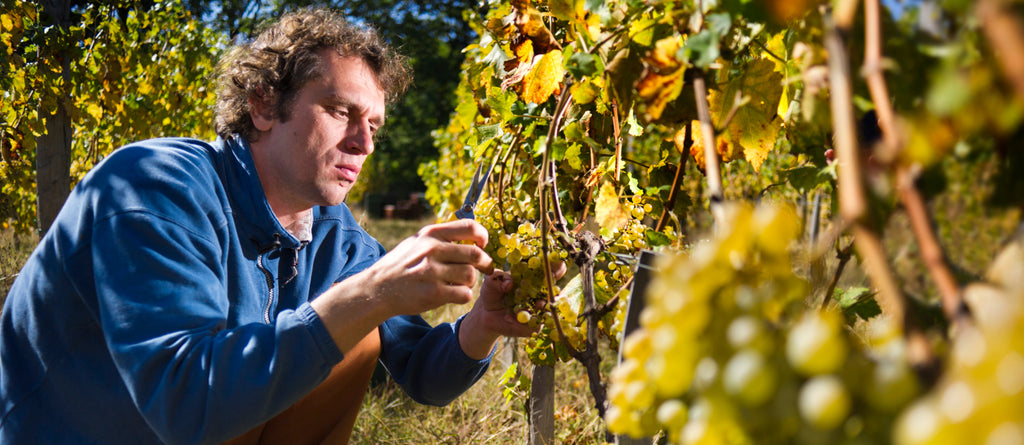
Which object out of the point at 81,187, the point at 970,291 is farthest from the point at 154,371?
the point at 970,291

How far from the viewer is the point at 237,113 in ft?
6.65

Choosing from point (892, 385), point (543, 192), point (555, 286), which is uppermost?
point (892, 385)

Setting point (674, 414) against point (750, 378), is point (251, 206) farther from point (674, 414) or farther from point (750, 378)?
point (750, 378)

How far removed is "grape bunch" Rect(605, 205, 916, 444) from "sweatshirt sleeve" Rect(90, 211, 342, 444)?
0.93m

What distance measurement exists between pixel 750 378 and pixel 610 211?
95 cm

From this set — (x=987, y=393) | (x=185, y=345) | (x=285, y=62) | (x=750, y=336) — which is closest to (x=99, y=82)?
(x=285, y=62)

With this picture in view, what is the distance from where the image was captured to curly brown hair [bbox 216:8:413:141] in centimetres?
192

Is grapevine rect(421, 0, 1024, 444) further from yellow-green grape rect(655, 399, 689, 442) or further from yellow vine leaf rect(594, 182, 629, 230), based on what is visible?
yellow vine leaf rect(594, 182, 629, 230)

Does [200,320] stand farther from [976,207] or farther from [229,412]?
[976,207]

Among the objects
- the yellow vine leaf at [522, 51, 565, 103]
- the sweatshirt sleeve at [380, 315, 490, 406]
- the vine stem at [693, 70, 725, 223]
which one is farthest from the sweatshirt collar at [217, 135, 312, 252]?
the vine stem at [693, 70, 725, 223]

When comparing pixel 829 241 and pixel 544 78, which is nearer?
pixel 829 241

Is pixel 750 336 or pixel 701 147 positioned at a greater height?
pixel 750 336

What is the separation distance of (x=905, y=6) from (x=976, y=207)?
25 cm

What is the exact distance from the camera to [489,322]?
174cm
